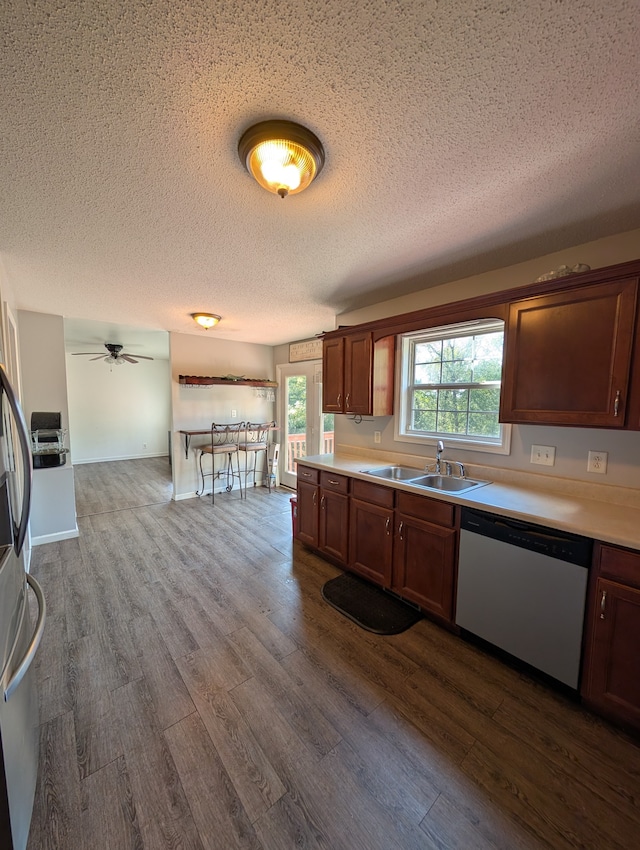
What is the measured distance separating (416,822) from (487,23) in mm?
2493

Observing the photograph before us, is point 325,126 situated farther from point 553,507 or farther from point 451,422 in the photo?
point 451,422

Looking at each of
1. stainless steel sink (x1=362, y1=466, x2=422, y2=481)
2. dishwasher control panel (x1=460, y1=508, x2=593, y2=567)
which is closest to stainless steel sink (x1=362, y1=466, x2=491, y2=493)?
stainless steel sink (x1=362, y1=466, x2=422, y2=481)

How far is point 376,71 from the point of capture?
95 centimetres

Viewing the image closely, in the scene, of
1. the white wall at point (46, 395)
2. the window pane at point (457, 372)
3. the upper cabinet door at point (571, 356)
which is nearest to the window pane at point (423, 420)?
the window pane at point (457, 372)

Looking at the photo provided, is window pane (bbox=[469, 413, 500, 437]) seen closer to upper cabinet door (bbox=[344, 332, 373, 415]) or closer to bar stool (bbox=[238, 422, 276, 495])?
upper cabinet door (bbox=[344, 332, 373, 415])

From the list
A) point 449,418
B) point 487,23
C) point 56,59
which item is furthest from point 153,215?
point 449,418

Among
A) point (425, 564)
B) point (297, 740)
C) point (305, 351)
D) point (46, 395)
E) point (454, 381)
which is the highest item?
point (305, 351)

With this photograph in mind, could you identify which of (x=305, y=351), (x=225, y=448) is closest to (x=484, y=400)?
(x=305, y=351)

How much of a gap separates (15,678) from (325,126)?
6.67ft

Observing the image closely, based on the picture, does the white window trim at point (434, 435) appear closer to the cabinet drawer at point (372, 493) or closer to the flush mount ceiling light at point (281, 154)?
the cabinet drawer at point (372, 493)

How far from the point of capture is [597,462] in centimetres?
194

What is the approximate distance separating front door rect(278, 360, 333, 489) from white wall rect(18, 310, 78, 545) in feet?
9.56

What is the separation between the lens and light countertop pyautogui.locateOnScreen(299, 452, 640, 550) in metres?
1.49

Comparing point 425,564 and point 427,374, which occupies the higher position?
point 427,374
